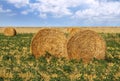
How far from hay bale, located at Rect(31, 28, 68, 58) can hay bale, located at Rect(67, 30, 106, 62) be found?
85 cm

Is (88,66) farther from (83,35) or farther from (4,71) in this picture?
(4,71)

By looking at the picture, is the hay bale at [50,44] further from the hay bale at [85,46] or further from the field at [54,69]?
the hay bale at [85,46]

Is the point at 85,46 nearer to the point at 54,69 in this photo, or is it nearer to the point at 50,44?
the point at 50,44

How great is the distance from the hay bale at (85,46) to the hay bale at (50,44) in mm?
851

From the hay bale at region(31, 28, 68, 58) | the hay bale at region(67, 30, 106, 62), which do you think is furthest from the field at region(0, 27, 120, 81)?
the hay bale at region(67, 30, 106, 62)

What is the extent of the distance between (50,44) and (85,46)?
1982mm

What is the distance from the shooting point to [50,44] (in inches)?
733

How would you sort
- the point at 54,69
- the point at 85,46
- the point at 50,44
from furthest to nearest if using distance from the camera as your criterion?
1. the point at 50,44
2. the point at 85,46
3. the point at 54,69

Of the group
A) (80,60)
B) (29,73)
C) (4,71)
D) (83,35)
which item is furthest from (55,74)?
(83,35)

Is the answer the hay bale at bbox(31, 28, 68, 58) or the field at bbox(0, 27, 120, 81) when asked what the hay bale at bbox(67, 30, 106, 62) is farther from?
the hay bale at bbox(31, 28, 68, 58)

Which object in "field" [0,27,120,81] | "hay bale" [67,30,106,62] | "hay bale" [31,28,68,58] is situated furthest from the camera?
"hay bale" [31,28,68,58]

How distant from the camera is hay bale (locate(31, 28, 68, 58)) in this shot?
18.3 metres

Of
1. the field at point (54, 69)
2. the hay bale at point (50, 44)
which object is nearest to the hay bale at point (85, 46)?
the field at point (54, 69)

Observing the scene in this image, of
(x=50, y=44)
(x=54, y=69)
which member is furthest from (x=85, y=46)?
(x=54, y=69)
